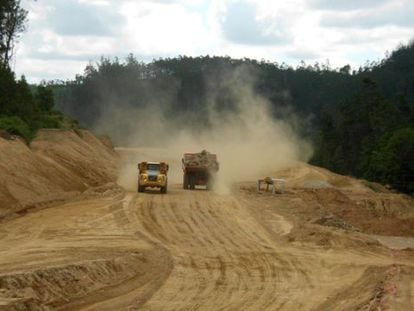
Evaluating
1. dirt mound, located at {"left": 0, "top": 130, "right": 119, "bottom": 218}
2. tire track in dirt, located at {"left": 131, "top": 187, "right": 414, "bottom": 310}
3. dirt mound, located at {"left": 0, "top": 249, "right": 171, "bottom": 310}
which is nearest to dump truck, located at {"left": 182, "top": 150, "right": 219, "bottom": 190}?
dirt mound, located at {"left": 0, "top": 130, "right": 119, "bottom": 218}

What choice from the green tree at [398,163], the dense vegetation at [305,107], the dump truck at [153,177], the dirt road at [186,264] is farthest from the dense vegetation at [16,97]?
the green tree at [398,163]

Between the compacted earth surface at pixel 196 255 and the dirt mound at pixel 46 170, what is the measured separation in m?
0.54

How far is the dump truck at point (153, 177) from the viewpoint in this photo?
47562 millimetres

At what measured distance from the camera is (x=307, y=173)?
76.8m

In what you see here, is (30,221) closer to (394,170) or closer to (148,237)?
(148,237)

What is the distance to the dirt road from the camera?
17.8m

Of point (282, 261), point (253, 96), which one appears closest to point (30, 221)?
point (282, 261)

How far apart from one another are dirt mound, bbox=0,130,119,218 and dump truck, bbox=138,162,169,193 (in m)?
3.94

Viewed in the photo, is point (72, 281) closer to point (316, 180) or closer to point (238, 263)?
point (238, 263)

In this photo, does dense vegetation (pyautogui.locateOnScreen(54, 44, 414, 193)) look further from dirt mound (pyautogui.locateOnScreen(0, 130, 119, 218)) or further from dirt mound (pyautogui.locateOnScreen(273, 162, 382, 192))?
dirt mound (pyautogui.locateOnScreen(0, 130, 119, 218))

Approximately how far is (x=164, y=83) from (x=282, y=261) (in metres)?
136

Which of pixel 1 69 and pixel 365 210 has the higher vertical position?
pixel 1 69

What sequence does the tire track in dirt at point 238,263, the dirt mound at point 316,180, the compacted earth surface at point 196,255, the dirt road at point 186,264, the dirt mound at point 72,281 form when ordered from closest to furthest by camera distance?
the dirt mound at point 72,281 < the dirt road at point 186,264 < the compacted earth surface at point 196,255 < the tire track in dirt at point 238,263 < the dirt mound at point 316,180

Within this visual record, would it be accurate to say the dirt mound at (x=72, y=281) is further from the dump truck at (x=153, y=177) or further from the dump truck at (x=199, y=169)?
the dump truck at (x=199, y=169)
